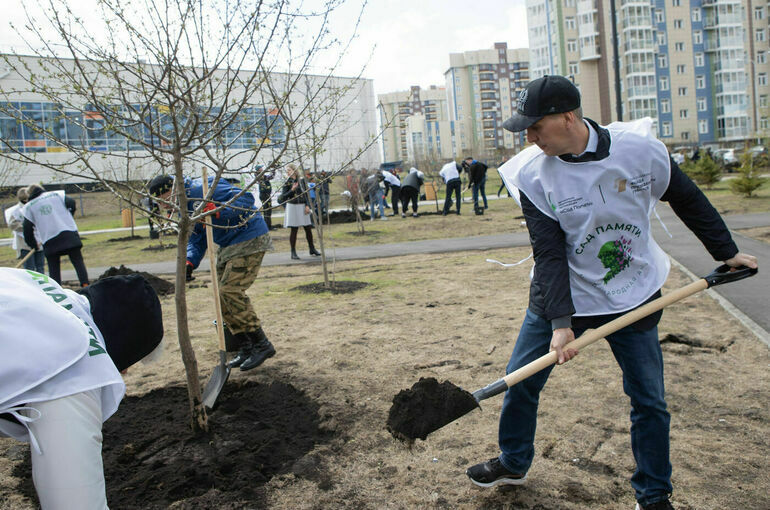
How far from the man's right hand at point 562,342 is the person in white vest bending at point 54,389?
1.61 meters

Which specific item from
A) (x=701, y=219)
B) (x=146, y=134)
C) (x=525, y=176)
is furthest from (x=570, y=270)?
(x=146, y=134)

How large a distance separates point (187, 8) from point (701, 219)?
2.63 metres

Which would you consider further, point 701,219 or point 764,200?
point 764,200

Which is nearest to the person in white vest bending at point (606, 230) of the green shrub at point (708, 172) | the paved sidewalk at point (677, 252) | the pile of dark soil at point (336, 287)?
the paved sidewalk at point (677, 252)

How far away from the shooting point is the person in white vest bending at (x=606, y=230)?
7.74 ft

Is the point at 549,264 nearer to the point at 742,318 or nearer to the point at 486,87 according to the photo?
the point at 742,318

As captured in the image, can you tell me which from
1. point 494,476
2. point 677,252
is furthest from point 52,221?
point 677,252

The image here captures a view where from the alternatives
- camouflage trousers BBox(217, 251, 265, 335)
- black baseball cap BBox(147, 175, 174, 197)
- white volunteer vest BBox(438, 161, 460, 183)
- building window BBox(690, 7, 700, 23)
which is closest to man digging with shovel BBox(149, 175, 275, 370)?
camouflage trousers BBox(217, 251, 265, 335)

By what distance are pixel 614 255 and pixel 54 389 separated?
2.03 meters

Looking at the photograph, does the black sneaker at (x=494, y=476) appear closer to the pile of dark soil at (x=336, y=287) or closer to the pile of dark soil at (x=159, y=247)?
the pile of dark soil at (x=336, y=287)

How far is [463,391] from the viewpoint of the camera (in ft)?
8.77

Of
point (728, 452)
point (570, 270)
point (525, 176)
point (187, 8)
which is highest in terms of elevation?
point (187, 8)

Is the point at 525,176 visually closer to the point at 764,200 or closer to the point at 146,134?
the point at 146,134

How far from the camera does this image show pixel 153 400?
4.16 meters
